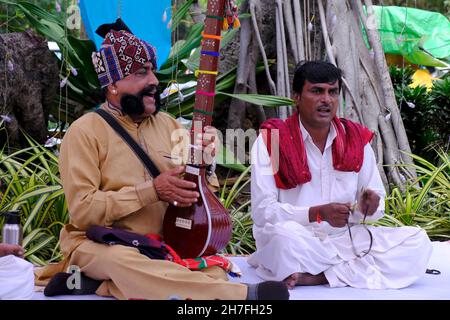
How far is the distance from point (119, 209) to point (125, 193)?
0.26 feet

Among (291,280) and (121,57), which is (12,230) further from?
(291,280)

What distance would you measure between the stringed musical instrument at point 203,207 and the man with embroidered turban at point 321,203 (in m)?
0.42

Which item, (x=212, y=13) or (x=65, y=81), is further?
(x=65, y=81)

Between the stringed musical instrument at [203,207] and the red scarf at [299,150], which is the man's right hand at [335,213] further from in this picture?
the stringed musical instrument at [203,207]

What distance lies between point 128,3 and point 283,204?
312 cm

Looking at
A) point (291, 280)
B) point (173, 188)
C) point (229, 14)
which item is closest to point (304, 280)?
point (291, 280)

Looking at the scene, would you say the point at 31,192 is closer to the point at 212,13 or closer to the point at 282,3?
the point at 212,13

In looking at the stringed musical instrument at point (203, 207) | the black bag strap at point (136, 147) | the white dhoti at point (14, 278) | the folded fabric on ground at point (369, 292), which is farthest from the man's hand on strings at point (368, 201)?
the white dhoti at point (14, 278)

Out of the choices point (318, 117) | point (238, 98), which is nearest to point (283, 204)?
point (318, 117)

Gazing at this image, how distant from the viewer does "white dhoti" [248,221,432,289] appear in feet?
13.5

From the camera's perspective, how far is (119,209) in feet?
11.8

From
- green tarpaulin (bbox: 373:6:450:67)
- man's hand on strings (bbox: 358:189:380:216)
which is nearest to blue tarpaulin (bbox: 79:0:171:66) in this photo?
man's hand on strings (bbox: 358:189:380:216)

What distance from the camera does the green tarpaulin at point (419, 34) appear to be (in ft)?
34.9
